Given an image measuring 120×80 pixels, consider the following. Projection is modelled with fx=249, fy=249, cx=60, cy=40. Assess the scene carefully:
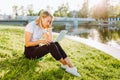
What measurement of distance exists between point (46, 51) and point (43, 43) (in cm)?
18

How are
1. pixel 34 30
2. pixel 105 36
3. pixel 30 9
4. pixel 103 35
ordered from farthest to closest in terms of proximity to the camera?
pixel 30 9 < pixel 103 35 < pixel 105 36 < pixel 34 30

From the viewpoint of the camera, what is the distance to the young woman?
16.5 feet

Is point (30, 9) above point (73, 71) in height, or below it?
below

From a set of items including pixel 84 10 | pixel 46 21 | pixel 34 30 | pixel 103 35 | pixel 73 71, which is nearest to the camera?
pixel 46 21

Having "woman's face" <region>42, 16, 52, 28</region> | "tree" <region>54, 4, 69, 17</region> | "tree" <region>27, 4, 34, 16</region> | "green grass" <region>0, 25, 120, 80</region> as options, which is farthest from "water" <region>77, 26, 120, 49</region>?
"tree" <region>54, 4, 69, 17</region>

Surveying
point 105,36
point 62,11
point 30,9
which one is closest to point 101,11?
point 62,11

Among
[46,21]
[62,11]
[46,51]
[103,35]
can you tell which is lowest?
[103,35]

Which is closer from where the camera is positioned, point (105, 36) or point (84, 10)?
point (105, 36)

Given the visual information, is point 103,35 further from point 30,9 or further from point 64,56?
point 30,9

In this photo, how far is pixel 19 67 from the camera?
506cm

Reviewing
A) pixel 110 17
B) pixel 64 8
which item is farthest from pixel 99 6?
pixel 64 8

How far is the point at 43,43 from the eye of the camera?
519cm

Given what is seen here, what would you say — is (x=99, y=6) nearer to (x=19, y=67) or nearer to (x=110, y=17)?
(x=110, y=17)

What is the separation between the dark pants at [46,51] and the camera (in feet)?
16.5
